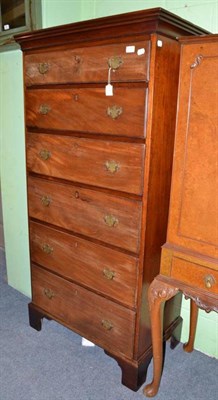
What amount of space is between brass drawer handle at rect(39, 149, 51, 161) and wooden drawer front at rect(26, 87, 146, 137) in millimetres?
Answer: 122

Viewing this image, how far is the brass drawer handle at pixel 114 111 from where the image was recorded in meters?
1.37

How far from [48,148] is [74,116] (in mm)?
244

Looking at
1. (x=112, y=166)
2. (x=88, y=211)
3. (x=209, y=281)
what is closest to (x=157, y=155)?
(x=112, y=166)

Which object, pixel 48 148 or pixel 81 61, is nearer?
pixel 81 61

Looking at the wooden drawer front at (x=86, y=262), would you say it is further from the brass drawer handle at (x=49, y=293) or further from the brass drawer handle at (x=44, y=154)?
the brass drawer handle at (x=44, y=154)

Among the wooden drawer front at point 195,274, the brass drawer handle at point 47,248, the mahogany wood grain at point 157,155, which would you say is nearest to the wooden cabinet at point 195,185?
the wooden drawer front at point 195,274

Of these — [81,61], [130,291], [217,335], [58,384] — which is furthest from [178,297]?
[81,61]

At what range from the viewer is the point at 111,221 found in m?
1.52

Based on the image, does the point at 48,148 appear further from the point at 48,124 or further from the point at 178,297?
the point at 178,297

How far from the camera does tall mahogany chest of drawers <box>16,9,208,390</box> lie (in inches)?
51.8

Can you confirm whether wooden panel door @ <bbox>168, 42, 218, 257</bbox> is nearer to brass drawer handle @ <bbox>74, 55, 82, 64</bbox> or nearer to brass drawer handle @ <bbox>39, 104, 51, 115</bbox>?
brass drawer handle @ <bbox>74, 55, 82, 64</bbox>

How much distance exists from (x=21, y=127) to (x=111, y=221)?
1.03 m

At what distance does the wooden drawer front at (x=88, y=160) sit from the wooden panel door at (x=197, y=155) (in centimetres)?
18

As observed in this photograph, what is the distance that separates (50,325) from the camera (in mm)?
2195
